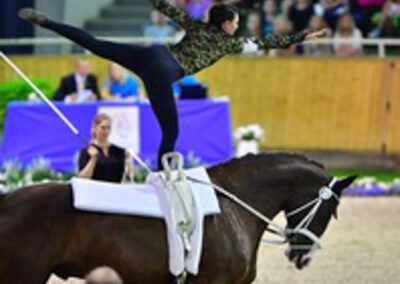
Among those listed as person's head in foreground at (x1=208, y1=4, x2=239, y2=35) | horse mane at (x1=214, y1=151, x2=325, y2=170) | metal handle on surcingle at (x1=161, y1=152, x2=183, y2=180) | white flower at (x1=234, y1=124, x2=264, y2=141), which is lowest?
white flower at (x1=234, y1=124, x2=264, y2=141)

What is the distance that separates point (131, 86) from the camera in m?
15.3

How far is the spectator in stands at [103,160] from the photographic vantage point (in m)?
9.34

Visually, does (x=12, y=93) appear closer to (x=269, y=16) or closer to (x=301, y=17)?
(x=269, y=16)

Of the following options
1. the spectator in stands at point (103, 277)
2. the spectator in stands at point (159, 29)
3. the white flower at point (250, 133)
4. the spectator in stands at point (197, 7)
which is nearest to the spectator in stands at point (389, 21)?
the spectator in stands at point (197, 7)

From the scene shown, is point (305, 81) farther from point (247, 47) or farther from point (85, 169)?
point (247, 47)

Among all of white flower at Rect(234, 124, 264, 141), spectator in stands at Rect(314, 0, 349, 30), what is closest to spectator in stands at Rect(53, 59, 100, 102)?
white flower at Rect(234, 124, 264, 141)

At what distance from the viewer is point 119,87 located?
49.9 ft

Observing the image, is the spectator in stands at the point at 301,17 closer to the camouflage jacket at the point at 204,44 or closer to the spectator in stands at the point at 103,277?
the camouflage jacket at the point at 204,44

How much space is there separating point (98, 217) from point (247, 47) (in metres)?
1.66

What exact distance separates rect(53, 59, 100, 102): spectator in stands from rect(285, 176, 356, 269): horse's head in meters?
7.61

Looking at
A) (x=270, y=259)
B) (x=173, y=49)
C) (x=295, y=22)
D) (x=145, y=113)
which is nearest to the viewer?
(x=173, y=49)

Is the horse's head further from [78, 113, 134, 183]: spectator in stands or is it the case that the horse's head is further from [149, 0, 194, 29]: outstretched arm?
[78, 113, 134, 183]: spectator in stands

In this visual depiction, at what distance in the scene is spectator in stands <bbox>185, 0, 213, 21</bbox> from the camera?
1844cm

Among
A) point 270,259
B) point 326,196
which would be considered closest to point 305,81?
point 270,259
